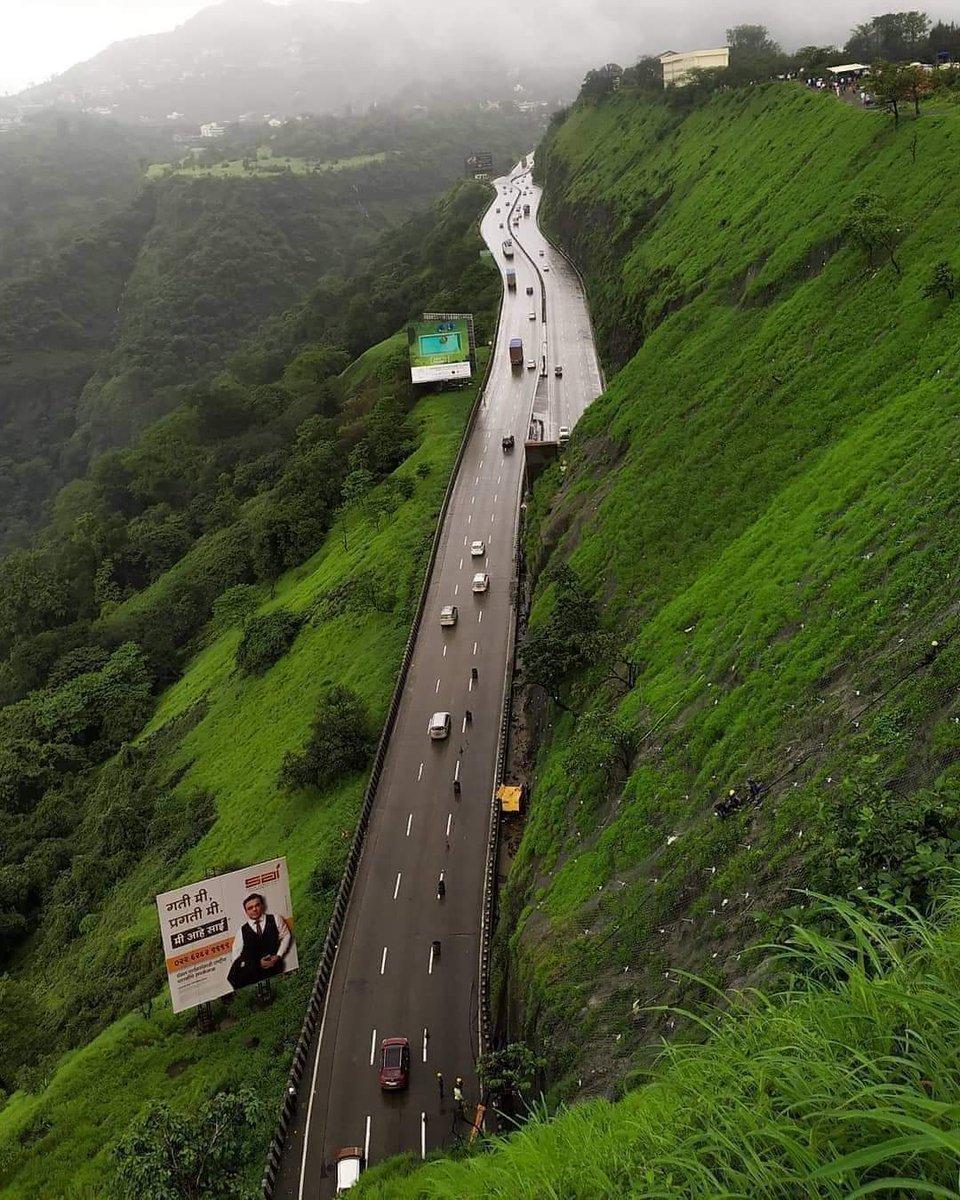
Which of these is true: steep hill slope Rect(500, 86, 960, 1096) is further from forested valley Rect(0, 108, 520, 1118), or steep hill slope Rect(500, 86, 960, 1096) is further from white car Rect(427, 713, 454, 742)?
forested valley Rect(0, 108, 520, 1118)

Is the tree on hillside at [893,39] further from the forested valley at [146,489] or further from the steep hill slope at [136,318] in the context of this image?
the steep hill slope at [136,318]

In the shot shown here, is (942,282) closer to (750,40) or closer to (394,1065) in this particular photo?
(394,1065)

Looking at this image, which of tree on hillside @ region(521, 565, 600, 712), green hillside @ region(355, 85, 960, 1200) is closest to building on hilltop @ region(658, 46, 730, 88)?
green hillside @ region(355, 85, 960, 1200)

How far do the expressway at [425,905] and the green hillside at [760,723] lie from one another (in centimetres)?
247

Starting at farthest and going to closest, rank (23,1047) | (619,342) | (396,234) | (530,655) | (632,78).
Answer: (396,234) < (632,78) < (619,342) < (530,655) < (23,1047)

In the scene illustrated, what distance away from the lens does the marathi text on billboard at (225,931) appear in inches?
989

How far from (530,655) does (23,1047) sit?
77.4ft

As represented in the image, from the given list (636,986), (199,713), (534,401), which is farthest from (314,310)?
(636,986)

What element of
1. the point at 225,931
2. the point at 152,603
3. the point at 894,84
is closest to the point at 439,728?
the point at 225,931

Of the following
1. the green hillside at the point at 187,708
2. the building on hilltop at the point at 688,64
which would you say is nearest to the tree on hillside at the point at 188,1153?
the green hillside at the point at 187,708

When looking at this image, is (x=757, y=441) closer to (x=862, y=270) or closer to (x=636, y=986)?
(x=862, y=270)

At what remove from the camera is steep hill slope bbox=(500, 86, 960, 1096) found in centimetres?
1648

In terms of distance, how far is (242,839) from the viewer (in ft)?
123

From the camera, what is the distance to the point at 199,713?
5159cm
